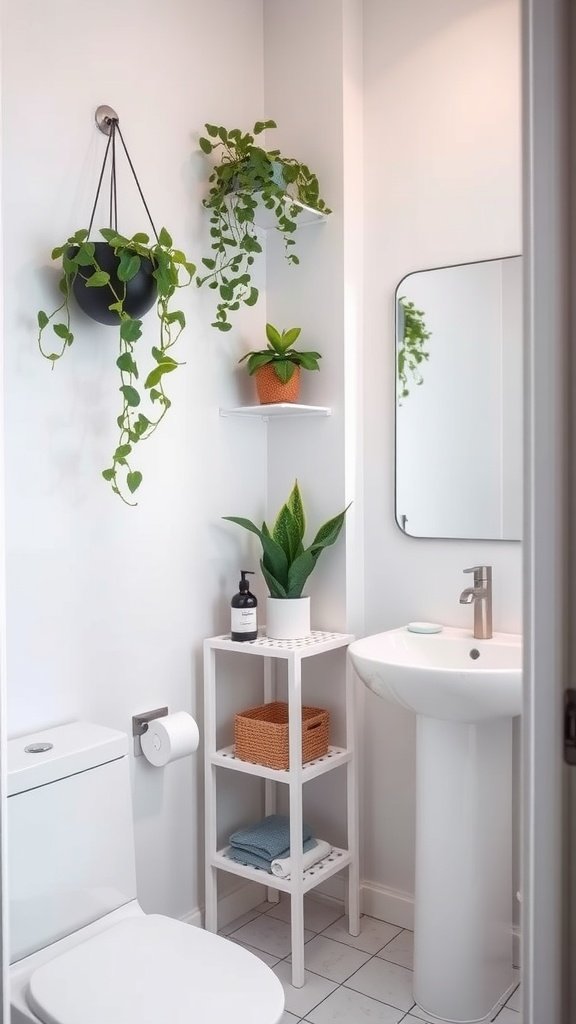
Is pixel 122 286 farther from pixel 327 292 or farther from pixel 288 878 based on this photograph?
pixel 288 878

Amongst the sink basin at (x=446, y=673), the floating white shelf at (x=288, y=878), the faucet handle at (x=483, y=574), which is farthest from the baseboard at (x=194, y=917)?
the faucet handle at (x=483, y=574)

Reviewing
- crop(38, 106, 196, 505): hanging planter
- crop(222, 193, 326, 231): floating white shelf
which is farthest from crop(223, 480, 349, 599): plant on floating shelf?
crop(222, 193, 326, 231): floating white shelf

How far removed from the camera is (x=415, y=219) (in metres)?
2.32

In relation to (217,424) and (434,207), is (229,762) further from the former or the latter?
(434,207)

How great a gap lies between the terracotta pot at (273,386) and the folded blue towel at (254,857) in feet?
4.07

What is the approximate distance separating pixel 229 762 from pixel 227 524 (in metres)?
0.67

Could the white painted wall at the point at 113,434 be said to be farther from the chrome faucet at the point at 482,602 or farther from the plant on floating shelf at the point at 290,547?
the chrome faucet at the point at 482,602

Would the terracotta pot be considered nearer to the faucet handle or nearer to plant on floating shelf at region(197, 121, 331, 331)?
plant on floating shelf at region(197, 121, 331, 331)

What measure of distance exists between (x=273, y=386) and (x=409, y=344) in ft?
1.34

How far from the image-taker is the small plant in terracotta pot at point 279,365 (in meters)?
2.32

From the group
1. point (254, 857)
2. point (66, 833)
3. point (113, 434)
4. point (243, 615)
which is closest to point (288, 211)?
point (113, 434)

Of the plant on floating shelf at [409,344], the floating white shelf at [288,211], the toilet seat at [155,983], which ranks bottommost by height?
the toilet seat at [155,983]

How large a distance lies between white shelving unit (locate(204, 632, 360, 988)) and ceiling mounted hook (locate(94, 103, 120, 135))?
1.34 m

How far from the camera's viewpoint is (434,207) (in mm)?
2283
